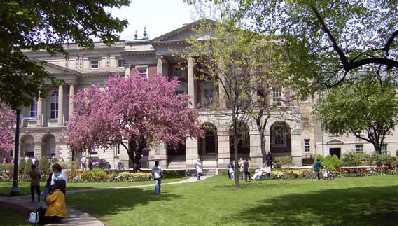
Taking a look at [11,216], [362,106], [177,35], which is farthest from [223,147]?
[11,216]

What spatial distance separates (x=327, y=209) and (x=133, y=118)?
2957 centimetres

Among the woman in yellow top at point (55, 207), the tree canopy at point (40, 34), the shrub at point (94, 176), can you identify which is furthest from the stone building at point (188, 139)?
the woman in yellow top at point (55, 207)

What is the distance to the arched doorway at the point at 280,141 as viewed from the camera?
213 feet

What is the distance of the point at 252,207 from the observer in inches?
771

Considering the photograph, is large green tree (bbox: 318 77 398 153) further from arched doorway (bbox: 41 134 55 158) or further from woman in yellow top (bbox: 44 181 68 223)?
arched doorway (bbox: 41 134 55 158)

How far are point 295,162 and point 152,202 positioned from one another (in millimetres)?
38829

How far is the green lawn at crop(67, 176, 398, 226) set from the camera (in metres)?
16.2

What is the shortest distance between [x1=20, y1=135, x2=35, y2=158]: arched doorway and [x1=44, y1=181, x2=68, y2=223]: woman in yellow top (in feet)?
216

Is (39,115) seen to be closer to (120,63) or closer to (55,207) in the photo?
(120,63)

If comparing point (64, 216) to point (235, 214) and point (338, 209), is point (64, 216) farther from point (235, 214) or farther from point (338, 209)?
point (338, 209)

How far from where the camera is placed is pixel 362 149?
224ft

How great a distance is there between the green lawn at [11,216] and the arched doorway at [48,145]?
194 feet

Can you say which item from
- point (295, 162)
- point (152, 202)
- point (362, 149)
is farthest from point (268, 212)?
point (362, 149)

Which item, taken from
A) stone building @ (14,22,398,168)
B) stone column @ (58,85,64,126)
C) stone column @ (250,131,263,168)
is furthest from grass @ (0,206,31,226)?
stone column @ (58,85,64,126)
